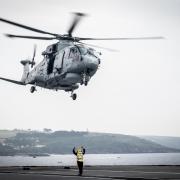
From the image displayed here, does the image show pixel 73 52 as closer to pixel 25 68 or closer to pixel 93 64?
pixel 93 64

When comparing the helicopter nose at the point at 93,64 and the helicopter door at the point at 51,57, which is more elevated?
the helicopter door at the point at 51,57

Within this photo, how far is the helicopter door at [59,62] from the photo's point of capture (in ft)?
108

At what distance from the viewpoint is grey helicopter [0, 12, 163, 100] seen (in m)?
29.7

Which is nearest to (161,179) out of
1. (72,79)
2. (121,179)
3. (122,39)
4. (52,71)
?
(121,179)

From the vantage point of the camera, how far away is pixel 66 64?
32062 mm

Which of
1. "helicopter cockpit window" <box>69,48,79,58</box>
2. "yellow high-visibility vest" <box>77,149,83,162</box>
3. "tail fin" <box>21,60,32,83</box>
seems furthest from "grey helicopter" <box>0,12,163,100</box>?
"yellow high-visibility vest" <box>77,149,83,162</box>

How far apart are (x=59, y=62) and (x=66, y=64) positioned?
50.8 inches

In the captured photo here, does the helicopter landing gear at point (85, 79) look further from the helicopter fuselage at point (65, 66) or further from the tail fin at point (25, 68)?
the tail fin at point (25, 68)

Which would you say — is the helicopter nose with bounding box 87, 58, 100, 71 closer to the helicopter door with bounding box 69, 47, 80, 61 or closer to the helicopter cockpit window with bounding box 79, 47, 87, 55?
the helicopter cockpit window with bounding box 79, 47, 87, 55

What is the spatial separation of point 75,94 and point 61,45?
4.57 metres

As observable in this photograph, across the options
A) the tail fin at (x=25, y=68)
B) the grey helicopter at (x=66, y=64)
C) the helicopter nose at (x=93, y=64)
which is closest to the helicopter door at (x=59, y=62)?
the grey helicopter at (x=66, y=64)

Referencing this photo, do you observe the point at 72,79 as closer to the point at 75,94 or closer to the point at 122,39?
the point at 75,94

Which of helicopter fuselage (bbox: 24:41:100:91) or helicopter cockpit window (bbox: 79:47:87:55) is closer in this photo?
helicopter fuselage (bbox: 24:41:100:91)

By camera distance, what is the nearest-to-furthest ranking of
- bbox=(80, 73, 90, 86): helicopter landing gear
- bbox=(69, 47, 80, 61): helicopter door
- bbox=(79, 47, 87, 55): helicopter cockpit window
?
bbox=(79, 47, 87, 55): helicopter cockpit window < bbox=(80, 73, 90, 86): helicopter landing gear < bbox=(69, 47, 80, 61): helicopter door
